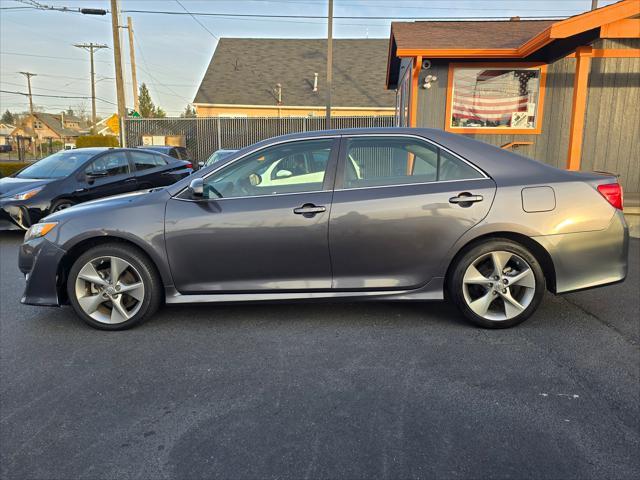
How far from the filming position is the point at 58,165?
337 inches

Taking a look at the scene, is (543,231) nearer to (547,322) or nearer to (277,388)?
(547,322)

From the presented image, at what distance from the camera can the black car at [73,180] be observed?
297 inches

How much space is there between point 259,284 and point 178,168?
7.03 meters

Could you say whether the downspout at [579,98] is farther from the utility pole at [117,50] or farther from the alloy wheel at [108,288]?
the utility pole at [117,50]

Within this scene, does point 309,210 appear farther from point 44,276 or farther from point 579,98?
point 579,98

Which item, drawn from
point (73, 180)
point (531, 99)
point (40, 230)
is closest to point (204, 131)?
point (73, 180)

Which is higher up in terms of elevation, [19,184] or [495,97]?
[495,97]

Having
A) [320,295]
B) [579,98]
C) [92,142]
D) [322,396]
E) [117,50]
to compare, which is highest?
[117,50]

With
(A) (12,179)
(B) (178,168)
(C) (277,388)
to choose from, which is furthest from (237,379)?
(B) (178,168)

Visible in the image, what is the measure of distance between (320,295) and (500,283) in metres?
1.39

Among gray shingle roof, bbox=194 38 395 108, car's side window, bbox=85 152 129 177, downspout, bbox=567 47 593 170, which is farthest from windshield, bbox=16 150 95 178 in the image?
gray shingle roof, bbox=194 38 395 108

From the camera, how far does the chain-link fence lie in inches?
944

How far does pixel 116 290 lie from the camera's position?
394 centimetres

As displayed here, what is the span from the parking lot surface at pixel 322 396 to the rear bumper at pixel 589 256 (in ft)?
1.32
